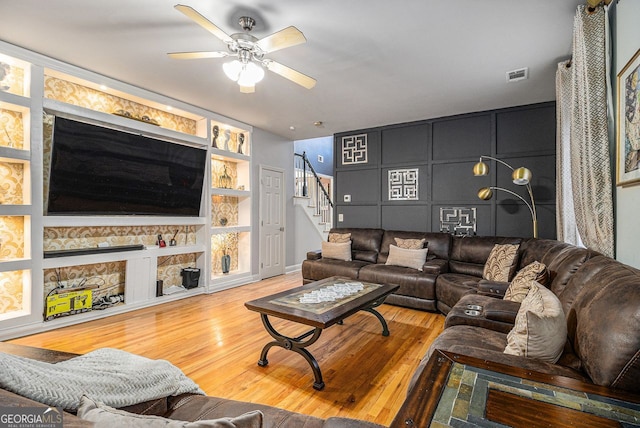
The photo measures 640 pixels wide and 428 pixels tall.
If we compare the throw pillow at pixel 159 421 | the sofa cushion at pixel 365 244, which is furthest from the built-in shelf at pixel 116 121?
the throw pillow at pixel 159 421

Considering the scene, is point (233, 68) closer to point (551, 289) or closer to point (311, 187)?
point (551, 289)

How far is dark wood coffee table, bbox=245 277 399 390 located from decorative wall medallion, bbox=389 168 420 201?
268cm

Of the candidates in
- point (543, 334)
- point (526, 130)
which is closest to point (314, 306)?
point (543, 334)

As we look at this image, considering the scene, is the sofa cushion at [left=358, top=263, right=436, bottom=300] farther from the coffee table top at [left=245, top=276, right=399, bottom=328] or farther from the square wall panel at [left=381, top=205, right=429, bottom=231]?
the square wall panel at [left=381, top=205, right=429, bottom=231]

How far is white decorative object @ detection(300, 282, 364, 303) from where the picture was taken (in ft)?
8.41

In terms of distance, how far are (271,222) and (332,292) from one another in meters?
3.27

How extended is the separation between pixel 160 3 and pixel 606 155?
3321 mm

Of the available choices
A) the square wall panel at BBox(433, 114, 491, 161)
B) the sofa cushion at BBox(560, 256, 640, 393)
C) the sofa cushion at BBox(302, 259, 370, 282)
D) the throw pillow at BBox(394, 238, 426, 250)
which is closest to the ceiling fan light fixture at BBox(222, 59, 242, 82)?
the sofa cushion at BBox(560, 256, 640, 393)

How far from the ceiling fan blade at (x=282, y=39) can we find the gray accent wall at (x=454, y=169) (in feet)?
11.3

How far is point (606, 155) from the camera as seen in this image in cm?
195

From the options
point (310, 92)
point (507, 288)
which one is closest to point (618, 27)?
point (507, 288)

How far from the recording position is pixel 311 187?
23.6ft

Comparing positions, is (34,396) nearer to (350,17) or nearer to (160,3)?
(160,3)

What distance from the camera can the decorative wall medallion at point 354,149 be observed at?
18.4 feet
